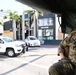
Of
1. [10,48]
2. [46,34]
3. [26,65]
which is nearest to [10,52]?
[10,48]

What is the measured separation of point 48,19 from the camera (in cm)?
4094

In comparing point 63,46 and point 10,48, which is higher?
point 63,46

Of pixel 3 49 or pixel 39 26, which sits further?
pixel 39 26

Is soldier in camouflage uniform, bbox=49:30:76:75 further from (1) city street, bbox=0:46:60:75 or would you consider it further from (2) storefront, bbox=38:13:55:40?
(2) storefront, bbox=38:13:55:40

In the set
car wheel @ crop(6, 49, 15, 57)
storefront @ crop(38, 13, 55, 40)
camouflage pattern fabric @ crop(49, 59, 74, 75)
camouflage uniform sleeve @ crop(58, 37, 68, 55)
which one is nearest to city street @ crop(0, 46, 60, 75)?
car wheel @ crop(6, 49, 15, 57)

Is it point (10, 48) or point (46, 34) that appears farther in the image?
point (46, 34)

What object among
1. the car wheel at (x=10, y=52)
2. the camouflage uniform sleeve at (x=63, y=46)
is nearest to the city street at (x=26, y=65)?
the car wheel at (x=10, y=52)

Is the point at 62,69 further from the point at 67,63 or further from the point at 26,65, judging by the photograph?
the point at 26,65

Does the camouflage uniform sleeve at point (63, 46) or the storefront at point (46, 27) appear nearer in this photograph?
the camouflage uniform sleeve at point (63, 46)

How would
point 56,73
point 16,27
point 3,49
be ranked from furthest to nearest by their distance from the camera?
1. point 16,27
2. point 3,49
3. point 56,73

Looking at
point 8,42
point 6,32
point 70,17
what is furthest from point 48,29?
point 70,17

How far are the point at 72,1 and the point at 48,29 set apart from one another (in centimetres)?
3929

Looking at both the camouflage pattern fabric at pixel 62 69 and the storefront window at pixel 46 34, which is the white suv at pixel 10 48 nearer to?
the camouflage pattern fabric at pixel 62 69

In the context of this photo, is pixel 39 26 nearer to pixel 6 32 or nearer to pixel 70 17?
pixel 6 32
